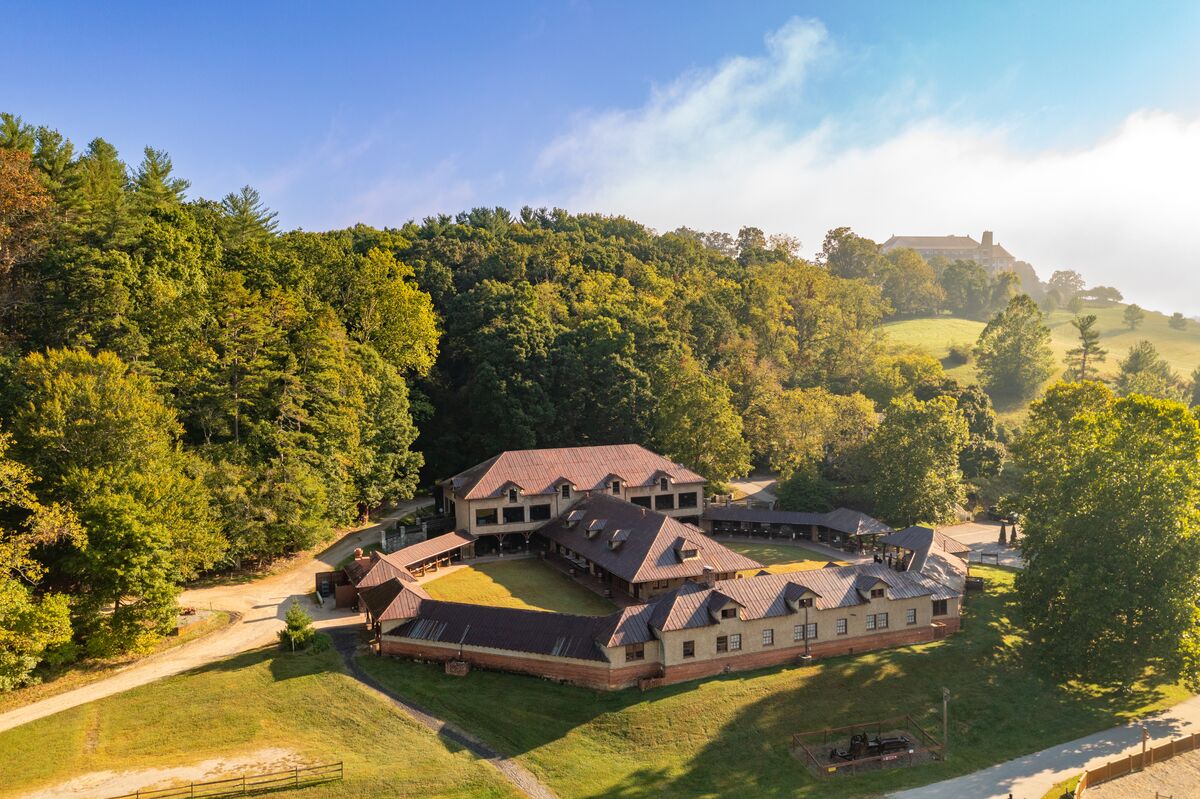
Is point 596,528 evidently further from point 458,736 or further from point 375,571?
point 458,736

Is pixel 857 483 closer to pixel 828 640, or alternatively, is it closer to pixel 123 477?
pixel 828 640

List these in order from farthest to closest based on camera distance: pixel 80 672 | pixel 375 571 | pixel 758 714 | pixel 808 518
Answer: pixel 808 518 → pixel 375 571 → pixel 80 672 → pixel 758 714

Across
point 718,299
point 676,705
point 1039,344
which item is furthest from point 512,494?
point 1039,344

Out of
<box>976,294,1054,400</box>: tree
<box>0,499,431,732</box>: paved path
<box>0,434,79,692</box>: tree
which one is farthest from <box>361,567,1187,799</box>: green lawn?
<box>976,294,1054,400</box>: tree

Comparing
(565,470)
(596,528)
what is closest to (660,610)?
(596,528)

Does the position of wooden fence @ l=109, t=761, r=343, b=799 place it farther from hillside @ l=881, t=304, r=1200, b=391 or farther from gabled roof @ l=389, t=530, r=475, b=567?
hillside @ l=881, t=304, r=1200, b=391

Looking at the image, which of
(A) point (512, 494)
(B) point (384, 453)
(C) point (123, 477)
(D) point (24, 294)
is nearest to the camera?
(C) point (123, 477)
